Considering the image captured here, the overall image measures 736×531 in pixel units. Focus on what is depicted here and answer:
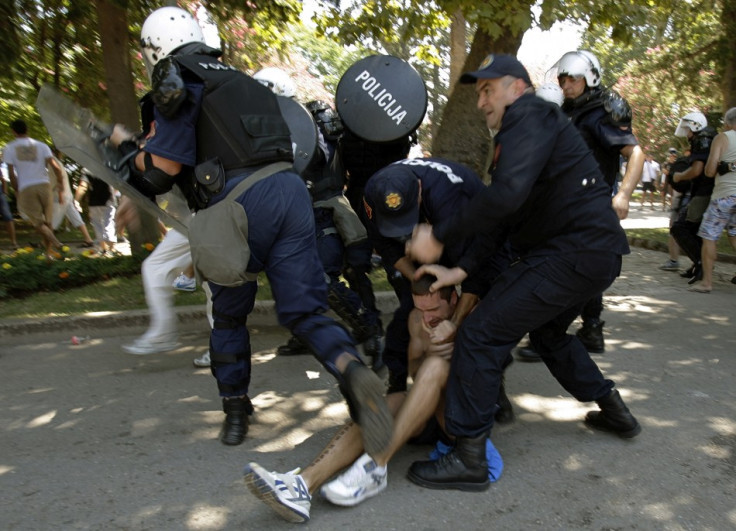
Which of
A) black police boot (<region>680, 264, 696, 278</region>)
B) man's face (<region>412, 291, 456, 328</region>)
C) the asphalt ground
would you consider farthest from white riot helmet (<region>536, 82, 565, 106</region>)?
black police boot (<region>680, 264, 696, 278</region>)

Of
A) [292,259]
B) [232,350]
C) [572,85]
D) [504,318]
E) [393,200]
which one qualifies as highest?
[572,85]

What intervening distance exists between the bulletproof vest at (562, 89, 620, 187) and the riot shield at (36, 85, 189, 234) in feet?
8.68

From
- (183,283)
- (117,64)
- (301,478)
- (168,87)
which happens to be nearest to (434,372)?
(301,478)

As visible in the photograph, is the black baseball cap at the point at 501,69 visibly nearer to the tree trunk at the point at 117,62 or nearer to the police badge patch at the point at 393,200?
the police badge patch at the point at 393,200

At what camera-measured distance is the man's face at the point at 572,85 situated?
13.5 ft

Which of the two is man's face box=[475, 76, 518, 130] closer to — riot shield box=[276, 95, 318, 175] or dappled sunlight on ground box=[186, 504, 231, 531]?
riot shield box=[276, 95, 318, 175]

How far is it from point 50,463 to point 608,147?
3526 mm

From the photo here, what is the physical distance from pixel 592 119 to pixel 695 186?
11.2 feet

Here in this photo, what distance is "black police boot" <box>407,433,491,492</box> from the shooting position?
2668 mm

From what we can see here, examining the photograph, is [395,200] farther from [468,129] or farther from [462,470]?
[468,129]

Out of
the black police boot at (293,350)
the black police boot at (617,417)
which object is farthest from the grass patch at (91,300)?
the black police boot at (617,417)

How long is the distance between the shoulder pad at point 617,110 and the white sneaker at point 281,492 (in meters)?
2.90

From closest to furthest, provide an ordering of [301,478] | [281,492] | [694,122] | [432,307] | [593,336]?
[281,492] < [301,478] < [432,307] < [593,336] < [694,122]

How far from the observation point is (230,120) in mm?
2809
